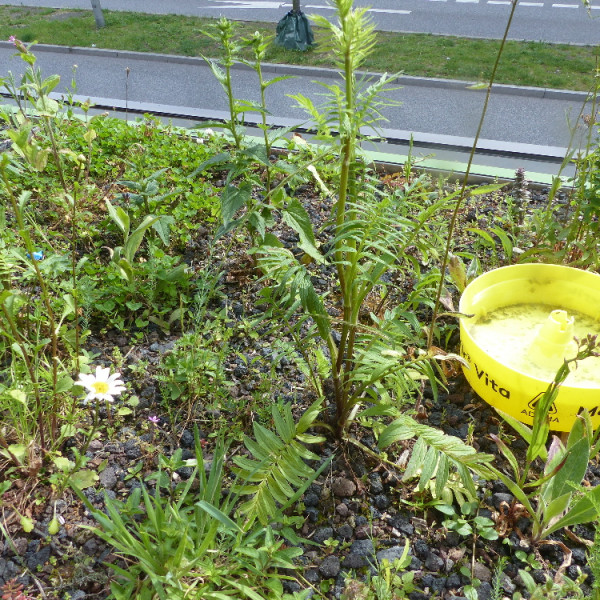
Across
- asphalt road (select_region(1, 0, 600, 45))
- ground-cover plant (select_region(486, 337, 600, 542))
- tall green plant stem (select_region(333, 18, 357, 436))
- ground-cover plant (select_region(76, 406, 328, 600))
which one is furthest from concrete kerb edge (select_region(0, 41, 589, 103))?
ground-cover plant (select_region(76, 406, 328, 600))

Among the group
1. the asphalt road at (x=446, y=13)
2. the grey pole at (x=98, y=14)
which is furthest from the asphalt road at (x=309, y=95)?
the asphalt road at (x=446, y=13)

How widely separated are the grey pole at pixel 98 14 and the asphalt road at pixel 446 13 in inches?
54.4

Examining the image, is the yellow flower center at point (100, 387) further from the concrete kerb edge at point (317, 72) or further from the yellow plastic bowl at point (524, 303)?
the concrete kerb edge at point (317, 72)

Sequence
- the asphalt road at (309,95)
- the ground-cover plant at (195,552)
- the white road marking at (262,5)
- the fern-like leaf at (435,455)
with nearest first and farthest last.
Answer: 1. the ground-cover plant at (195,552)
2. the fern-like leaf at (435,455)
3. the asphalt road at (309,95)
4. the white road marking at (262,5)

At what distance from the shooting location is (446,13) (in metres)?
8.02

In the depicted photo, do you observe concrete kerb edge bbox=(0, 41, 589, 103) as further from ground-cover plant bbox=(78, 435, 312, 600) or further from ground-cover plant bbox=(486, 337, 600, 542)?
ground-cover plant bbox=(78, 435, 312, 600)

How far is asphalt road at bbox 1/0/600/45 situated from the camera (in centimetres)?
714

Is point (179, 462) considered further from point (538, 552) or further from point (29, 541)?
point (538, 552)

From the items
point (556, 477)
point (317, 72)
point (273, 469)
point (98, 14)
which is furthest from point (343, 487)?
point (98, 14)

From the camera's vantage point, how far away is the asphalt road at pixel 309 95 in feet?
14.7

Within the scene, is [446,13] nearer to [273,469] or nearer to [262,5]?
[262,5]

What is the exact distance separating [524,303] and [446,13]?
7410mm

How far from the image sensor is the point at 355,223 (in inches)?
49.6

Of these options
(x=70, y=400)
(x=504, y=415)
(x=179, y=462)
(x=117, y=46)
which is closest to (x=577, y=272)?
(x=504, y=415)
